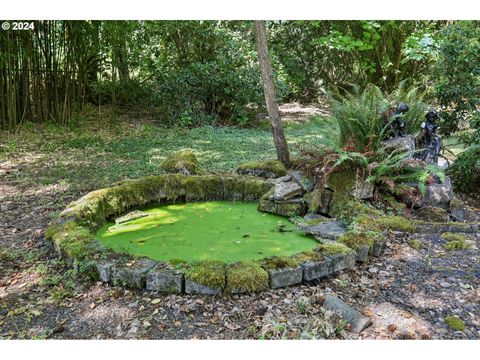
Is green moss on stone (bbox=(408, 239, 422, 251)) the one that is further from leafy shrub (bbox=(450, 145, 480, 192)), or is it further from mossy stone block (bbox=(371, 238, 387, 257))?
leafy shrub (bbox=(450, 145, 480, 192))

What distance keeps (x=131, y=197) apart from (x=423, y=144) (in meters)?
3.25

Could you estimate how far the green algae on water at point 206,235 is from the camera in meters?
3.64

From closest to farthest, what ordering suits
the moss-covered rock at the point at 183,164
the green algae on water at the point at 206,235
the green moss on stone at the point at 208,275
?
the green moss on stone at the point at 208,275 < the green algae on water at the point at 206,235 < the moss-covered rock at the point at 183,164

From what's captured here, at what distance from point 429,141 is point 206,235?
2.65 metres

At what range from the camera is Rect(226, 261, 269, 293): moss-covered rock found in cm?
304

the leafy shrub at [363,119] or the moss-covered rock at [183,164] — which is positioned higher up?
the leafy shrub at [363,119]

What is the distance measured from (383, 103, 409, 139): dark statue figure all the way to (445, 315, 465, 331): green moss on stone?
8.09 ft

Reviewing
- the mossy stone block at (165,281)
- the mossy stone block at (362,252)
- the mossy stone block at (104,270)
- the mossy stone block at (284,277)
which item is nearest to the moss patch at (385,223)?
the mossy stone block at (362,252)

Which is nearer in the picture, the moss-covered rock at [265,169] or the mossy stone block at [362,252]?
the mossy stone block at [362,252]

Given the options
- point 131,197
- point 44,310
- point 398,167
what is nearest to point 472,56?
point 398,167

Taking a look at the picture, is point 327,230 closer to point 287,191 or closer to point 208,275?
point 287,191

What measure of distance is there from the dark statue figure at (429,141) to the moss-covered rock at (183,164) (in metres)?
2.66

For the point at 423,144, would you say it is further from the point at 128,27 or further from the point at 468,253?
the point at 128,27

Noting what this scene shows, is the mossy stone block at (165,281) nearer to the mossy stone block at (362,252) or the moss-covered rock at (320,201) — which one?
the mossy stone block at (362,252)
